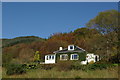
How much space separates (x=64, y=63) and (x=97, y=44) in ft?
33.0

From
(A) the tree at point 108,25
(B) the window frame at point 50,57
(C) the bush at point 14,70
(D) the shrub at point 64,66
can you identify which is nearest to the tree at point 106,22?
(A) the tree at point 108,25

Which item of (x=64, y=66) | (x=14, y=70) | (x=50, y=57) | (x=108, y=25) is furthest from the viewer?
(x=50, y=57)

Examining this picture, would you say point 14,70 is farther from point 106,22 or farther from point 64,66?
point 106,22

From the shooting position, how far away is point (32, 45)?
3128cm

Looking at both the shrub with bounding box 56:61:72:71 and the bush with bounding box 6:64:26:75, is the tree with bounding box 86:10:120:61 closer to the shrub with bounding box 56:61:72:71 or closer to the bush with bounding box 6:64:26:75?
the shrub with bounding box 56:61:72:71

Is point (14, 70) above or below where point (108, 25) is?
below

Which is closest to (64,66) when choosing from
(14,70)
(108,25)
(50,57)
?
(14,70)

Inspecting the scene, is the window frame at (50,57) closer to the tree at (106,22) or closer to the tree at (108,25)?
the tree at (106,22)

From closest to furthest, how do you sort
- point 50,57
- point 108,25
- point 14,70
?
1. point 14,70
2. point 108,25
3. point 50,57

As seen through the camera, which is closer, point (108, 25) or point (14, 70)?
point (14, 70)

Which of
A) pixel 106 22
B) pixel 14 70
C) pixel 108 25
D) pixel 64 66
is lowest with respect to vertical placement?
pixel 14 70

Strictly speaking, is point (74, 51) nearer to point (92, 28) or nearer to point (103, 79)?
point (92, 28)

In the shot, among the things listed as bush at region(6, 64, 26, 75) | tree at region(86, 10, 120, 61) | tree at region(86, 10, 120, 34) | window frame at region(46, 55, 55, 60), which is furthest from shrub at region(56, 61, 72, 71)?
window frame at region(46, 55, 55, 60)

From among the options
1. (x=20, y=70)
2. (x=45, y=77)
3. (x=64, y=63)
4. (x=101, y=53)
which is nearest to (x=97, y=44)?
(x=101, y=53)
